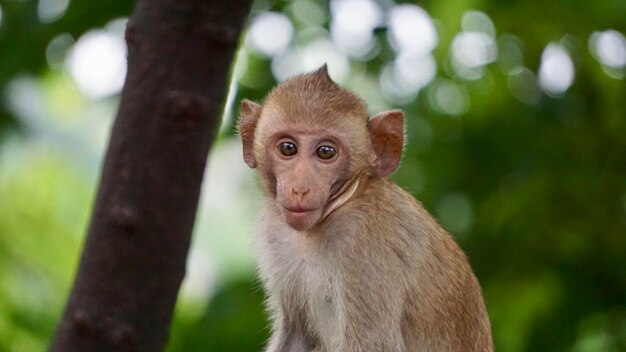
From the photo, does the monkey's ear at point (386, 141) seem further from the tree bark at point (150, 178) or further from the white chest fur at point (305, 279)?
the tree bark at point (150, 178)

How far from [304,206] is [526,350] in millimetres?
3052

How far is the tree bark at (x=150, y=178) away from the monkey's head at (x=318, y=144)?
2.50 metres

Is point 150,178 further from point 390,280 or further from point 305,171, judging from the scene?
point 390,280

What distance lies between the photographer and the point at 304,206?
5.54 meters

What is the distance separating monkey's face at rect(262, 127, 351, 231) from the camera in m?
5.56

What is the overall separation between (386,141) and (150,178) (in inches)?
121

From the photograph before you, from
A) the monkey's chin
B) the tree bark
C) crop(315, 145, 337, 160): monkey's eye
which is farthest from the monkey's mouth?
the tree bark

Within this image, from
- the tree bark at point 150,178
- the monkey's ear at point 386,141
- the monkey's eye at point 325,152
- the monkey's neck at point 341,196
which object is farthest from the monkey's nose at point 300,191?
the tree bark at point 150,178

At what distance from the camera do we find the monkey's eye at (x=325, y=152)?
19.1 ft

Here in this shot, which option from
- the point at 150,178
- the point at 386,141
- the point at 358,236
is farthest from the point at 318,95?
the point at 150,178

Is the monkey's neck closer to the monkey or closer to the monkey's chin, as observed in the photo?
the monkey

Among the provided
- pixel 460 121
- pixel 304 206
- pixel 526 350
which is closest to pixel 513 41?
pixel 460 121

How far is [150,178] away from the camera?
303 centimetres

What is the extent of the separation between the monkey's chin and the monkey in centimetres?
12
